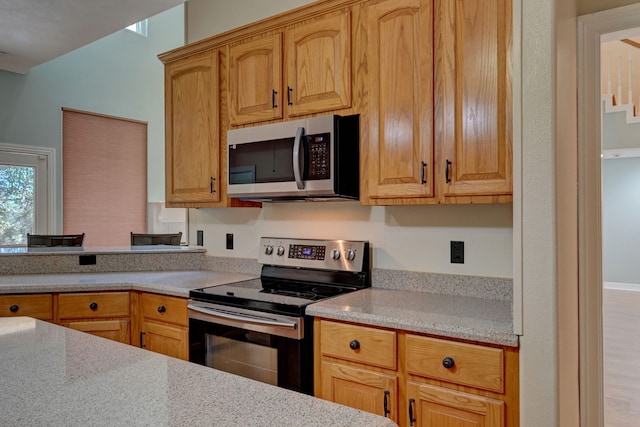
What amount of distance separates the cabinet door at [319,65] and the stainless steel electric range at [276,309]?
30.2 inches

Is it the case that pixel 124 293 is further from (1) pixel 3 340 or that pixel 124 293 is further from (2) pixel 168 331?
(1) pixel 3 340

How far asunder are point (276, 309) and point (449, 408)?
83 centimetres

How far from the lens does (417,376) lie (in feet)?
5.56

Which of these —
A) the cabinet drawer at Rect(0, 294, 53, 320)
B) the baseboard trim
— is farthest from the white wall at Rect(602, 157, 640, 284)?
the cabinet drawer at Rect(0, 294, 53, 320)

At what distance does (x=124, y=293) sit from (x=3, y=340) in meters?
1.34

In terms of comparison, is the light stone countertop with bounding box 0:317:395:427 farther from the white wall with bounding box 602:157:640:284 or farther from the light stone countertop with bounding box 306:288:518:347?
the white wall with bounding box 602:157:640:284

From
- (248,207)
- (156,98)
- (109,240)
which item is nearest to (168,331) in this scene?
(248,207)

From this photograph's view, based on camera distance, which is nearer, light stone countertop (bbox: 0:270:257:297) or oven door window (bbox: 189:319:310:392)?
oven door window (bbox: 189:319:310:392)

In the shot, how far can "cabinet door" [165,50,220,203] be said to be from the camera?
2797 millimetres

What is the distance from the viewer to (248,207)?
294 cm

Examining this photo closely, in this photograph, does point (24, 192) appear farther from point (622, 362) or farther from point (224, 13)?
point (622, 362)

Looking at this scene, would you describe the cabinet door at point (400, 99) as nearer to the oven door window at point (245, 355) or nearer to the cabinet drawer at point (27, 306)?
the oven door window at point (245, 355)

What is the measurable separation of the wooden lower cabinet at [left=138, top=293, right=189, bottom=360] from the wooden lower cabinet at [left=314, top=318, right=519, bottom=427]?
854 mm

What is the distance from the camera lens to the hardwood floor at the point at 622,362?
2.73 meters
